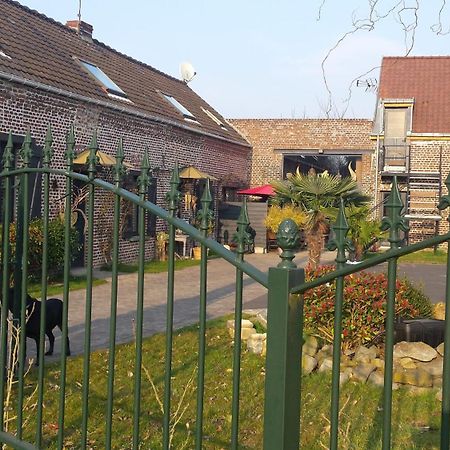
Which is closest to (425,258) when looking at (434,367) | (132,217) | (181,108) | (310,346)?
(181,108)

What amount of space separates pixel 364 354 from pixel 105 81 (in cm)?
1250

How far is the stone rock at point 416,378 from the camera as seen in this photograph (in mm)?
5836

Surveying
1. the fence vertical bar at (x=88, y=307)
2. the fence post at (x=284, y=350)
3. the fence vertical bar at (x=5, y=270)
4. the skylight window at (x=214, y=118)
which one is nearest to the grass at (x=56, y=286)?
the fence vertical bar at (x=5, y=270)

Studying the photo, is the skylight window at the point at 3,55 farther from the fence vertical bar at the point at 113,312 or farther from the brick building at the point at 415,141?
the brick building at the point at 415,141

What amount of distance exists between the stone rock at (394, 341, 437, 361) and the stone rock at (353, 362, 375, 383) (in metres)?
0.36

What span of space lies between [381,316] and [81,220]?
975 centimetres

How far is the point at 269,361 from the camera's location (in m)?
2.29

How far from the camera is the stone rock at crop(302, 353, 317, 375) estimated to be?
617cm

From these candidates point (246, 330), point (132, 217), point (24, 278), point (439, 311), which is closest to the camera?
point (24, 278)

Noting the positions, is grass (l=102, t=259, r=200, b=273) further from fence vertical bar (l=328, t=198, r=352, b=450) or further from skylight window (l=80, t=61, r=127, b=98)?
fence vertical bar (l=328, t=198, r=352, b=450)

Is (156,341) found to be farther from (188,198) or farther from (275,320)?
(188,198)

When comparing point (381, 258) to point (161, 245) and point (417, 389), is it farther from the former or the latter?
point (161, 245)

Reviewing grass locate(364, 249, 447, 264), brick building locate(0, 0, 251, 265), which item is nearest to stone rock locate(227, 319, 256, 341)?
brick building locate(0, 0, 251, 265)

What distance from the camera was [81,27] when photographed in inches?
743
